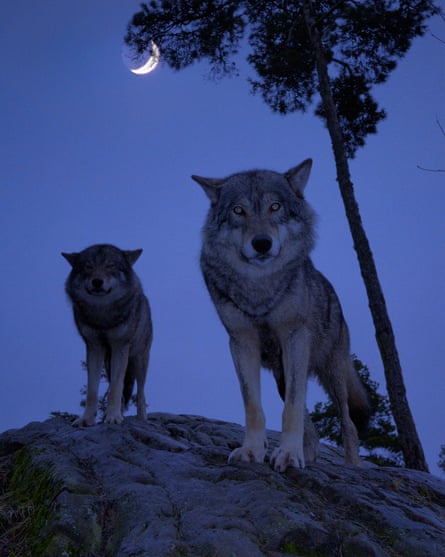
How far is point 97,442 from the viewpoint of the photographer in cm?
514

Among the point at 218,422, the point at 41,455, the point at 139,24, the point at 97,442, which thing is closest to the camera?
the point at 41,455

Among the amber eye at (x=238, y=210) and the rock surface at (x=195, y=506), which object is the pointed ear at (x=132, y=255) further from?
the amber eye at (x=238, y=210)

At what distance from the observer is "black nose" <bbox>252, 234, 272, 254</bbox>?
4.40 meters

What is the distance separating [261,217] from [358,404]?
A: 2776 millimetres

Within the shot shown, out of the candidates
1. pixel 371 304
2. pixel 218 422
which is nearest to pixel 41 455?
pixel 218 422

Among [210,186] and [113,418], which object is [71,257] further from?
[210,186]

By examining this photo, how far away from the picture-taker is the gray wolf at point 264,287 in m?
4.47

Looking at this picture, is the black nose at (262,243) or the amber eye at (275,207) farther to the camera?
the amber eye at (275,207)

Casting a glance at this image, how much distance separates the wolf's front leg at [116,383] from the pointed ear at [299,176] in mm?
3177

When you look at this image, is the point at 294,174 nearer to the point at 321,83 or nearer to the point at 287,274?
the point at 287,274

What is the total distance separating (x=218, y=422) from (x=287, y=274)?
4.92 metres

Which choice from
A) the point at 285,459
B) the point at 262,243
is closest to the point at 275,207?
the point at 262,243

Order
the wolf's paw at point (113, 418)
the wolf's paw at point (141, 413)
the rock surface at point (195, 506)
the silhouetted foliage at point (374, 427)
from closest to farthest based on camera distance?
the rock surface at point (195, 506), the wolf's paw at point (113, 418), the wolf's paw at point (141, 413), the silhouetted foliage at point (374, 427)

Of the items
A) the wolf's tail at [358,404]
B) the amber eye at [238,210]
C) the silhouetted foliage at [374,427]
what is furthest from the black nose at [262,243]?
the silhouetted foliage at [374,427]
